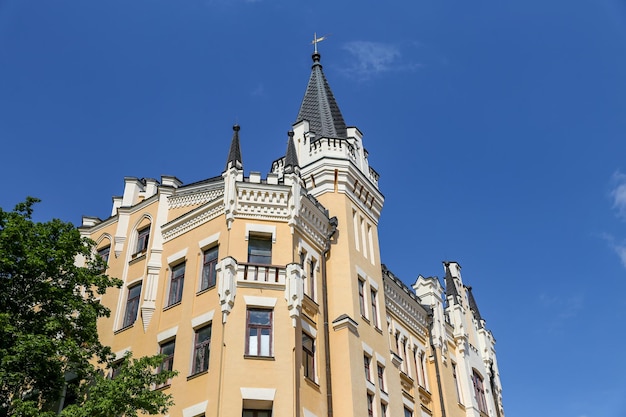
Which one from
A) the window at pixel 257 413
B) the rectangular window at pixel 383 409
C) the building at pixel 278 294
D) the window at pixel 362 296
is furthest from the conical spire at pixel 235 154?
the rectangular window at pixel 383 409

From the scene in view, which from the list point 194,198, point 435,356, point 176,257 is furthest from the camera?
point 435,356

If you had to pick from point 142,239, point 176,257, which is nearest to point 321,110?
point 142,239

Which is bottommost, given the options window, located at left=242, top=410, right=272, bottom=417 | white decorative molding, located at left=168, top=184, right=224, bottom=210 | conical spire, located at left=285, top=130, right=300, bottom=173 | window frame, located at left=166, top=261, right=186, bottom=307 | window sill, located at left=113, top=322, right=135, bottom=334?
window, located at left=242, top=410, right=272, bottom=417

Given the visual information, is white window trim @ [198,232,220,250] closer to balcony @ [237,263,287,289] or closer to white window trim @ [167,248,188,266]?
white window trim @ [167,248,188,266]

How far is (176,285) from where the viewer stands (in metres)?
30.3

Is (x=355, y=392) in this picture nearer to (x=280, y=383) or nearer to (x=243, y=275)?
(x=280, y=383)

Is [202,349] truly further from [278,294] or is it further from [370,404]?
[370,404]

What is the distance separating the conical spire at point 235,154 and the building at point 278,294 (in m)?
0.09

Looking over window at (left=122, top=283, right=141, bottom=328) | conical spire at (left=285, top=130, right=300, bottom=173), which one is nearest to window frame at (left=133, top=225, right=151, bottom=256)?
window at (left=122, top=283, right=141, bottom=328)

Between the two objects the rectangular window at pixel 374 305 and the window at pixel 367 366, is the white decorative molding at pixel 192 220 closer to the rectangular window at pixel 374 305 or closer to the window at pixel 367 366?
the rectangular window at pixel 374 305

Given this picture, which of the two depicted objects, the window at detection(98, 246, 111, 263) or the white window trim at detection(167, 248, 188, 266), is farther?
the window at detection(98, 246, 111, 263)

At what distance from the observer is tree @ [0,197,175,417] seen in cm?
2214

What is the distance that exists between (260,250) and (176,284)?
3960 mm

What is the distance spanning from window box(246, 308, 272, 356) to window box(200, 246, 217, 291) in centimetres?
233
